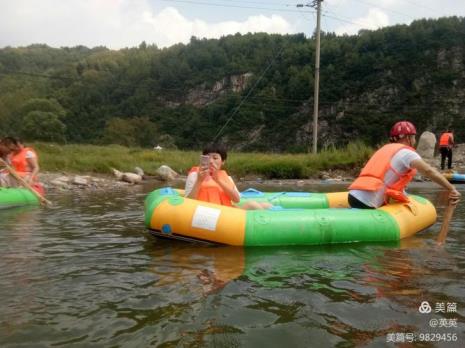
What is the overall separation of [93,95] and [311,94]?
33795 millimetres

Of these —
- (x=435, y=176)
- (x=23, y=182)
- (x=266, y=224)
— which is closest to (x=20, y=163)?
(x=23, y=182)

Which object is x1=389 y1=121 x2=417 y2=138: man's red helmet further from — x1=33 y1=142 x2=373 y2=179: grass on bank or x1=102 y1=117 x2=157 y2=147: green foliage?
x1=102 y1=117 x2=157 y2=147: green foliage

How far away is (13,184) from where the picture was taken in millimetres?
8500

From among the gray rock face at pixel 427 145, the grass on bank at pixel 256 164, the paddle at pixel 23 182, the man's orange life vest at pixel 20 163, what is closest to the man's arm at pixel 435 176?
the paddle at pixel 23 182

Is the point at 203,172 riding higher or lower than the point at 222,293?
higher

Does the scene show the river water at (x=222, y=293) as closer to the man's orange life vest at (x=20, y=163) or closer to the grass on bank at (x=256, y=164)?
the man's orange life vest at (x=20, y=163)

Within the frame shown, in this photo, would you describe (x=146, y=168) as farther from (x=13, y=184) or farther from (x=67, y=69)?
(x=67, y=69)

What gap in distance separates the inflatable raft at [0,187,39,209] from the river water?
2.31 meters

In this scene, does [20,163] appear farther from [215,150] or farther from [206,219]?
[206,219]

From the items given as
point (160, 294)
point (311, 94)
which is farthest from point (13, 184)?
point (311, 94)

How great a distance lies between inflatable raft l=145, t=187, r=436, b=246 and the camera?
4.91 metres

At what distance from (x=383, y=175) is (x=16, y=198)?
563 cm

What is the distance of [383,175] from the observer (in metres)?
5.48

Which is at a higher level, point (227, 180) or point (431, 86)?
point (431, 86)
